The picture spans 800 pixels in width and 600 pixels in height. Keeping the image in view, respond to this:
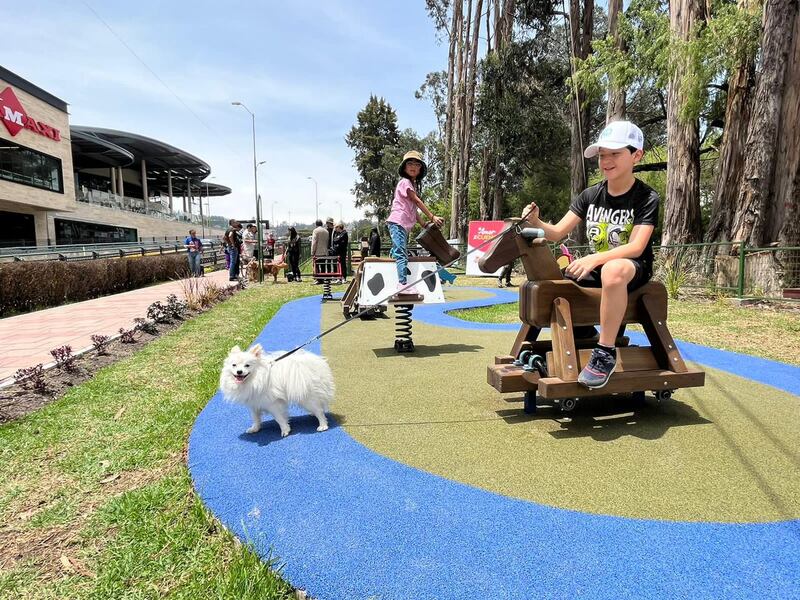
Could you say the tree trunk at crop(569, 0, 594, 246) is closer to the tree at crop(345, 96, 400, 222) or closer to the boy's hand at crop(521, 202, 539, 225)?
the boy's hand at crop(521, 202, 539, 225)

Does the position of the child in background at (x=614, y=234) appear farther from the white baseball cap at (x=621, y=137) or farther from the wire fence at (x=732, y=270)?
the wire fence at (x=732, y=270)

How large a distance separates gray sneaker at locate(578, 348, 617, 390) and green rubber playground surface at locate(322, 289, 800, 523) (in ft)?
1.24

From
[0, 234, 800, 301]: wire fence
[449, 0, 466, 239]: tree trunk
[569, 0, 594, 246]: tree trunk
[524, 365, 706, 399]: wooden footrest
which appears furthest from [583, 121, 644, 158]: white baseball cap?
[449, 0, 466, 239]: tree trunk

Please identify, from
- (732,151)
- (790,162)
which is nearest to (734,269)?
(790,162)

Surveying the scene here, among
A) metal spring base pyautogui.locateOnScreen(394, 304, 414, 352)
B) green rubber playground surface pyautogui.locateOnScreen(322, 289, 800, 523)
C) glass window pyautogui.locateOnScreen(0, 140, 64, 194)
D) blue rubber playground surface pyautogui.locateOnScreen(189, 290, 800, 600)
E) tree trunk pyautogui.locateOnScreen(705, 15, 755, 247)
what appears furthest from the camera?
glass window pyautogui.locateOnScreen(0, 140, 64, 194)

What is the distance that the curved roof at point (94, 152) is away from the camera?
40.9m

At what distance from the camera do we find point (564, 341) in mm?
3178

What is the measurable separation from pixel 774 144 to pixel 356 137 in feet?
153

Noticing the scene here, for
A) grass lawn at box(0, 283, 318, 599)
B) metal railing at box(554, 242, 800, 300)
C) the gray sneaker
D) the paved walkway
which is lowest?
grass lawn at box(0, 283, 318, 599)

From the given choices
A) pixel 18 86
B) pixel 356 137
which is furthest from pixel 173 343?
pixel 356 137

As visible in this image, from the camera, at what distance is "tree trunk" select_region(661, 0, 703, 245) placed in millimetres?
11023

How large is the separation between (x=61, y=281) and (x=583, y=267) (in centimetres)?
1202

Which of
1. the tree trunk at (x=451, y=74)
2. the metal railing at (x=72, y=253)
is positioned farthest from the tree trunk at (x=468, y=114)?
the metal railing at (x=72, y=253)

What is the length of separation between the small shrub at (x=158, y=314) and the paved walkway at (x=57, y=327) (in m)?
0.40
